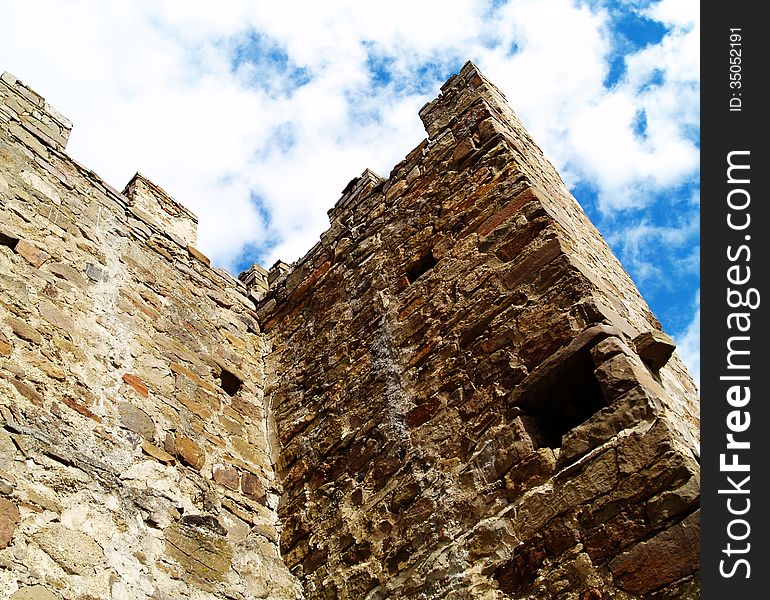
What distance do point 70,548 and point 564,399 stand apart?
2.26 m

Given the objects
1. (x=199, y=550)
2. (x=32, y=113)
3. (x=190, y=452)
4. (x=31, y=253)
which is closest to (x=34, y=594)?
(x=199, y=550)

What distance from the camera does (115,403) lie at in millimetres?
3910

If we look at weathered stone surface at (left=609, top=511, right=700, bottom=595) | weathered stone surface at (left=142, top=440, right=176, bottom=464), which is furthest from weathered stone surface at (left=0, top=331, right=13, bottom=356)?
weathered stone surface at (left=609, top=511, right=700, bottom=595)

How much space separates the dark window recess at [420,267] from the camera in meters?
4.53

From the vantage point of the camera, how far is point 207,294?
5.59 metres

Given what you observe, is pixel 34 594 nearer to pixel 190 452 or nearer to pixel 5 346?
pixel 5 346

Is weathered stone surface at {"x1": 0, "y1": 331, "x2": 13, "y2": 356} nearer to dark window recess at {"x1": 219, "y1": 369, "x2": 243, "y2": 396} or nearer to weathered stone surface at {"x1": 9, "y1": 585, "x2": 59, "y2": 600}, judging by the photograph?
weathered stone surface at {"x1": 9, "y1": 585, "x2": 59, "y2": 600}

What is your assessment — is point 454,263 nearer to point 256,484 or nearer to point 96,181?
point 256,484

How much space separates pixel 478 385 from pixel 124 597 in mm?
1886

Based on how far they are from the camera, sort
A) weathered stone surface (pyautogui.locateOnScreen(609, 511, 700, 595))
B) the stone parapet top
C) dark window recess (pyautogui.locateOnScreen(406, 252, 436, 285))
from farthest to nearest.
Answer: the stone parapet top, dark window recess (pyautogui.locateOnScreen(406, 252, 436, 285)), weathered stone surface (pyautogui.locateOnScreen(609, 511, 700, 595))

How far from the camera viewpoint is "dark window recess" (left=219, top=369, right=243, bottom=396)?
5000 millimetres

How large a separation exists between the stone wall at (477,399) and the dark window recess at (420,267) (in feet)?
0.05

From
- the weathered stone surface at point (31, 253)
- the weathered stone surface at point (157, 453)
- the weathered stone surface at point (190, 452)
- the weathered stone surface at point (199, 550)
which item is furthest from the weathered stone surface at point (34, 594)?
the weathered stone surface at point (31, 253)
